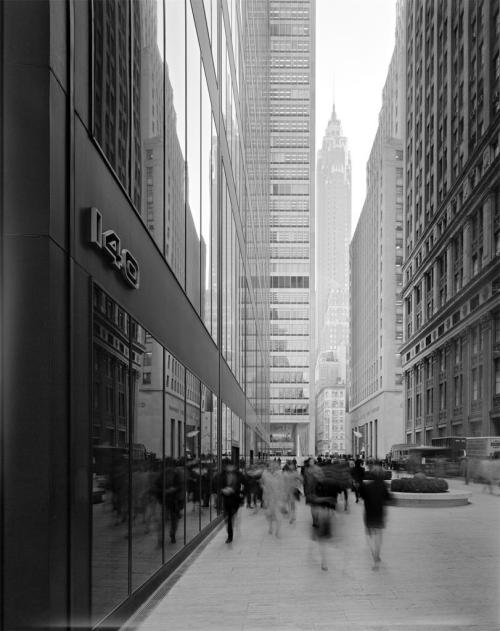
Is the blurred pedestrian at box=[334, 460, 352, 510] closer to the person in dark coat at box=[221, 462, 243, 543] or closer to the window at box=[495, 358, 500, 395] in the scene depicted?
the person in dark coat at box=[221, 462, 243, 543]

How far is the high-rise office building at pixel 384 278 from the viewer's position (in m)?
113

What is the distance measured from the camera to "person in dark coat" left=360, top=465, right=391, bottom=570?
1330cm

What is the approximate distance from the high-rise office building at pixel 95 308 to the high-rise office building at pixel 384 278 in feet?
301

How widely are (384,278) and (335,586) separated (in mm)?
106875

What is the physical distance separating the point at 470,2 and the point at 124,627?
71844mm

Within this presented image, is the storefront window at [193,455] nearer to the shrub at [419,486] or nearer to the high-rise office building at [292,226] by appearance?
the shrub at [419,486]

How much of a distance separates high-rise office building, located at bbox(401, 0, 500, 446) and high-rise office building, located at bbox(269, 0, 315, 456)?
30160 mm

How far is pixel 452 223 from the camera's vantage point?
7231 centimetres

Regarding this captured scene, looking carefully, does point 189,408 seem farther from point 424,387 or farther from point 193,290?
point 424,387

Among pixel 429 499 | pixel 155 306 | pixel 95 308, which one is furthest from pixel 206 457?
pixel 429 499

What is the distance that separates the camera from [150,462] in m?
10.6

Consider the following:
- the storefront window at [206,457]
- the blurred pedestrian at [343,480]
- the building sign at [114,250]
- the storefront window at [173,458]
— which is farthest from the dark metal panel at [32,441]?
the blurred pedestrian at [343,480]

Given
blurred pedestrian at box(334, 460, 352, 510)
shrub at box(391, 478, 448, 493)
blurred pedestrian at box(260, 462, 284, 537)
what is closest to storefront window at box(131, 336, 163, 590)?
blurred pedestrian at box(260, 462, 284, 537)

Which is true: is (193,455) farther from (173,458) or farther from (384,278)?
(384,278)
